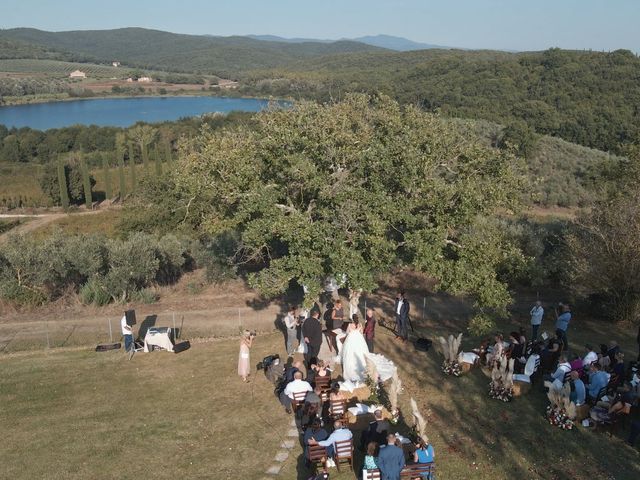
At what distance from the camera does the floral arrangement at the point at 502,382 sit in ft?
40.6

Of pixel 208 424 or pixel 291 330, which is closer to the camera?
pixel 208 424

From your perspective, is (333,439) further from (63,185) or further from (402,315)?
(63,185)

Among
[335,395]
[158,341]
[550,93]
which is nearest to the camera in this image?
[335,395]

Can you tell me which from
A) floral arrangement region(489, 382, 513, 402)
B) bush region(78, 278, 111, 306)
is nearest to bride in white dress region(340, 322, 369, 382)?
floral arrangement region(489, 382, 513, 402)

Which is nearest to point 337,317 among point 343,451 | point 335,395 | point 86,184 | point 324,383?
point 324,383

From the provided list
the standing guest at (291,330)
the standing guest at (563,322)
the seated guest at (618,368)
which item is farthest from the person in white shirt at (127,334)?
the seated guest at (618,368)

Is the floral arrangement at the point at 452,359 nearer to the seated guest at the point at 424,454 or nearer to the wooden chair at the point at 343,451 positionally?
the seated guest at the point at 424,454

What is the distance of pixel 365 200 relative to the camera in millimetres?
14023

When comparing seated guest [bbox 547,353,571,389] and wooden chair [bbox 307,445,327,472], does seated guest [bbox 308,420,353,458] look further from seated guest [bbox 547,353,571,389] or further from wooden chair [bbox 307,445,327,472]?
seated guest [bbox 547,353,571,389]

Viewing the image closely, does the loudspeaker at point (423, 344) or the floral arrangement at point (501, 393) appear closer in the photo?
the floral arrangement at point (501, 393)

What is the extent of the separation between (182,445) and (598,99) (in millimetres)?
70255

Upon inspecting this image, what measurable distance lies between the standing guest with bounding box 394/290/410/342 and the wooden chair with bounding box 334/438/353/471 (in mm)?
6276

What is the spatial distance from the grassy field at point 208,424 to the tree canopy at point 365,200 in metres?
2.75

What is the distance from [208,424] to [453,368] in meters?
6.40
